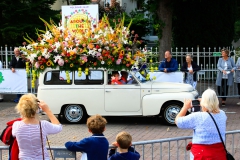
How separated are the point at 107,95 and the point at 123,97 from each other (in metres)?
0.43

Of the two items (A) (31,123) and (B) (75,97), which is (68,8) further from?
(A) (31,123)

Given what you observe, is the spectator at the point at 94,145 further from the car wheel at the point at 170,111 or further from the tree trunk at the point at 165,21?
the tree trunk at the point at 165,21

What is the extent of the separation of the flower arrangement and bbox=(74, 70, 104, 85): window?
0.55 m

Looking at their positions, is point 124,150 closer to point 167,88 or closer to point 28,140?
point 28,140

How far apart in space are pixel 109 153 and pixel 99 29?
20.7 feet

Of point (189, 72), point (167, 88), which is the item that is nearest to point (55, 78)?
point (167, 88)

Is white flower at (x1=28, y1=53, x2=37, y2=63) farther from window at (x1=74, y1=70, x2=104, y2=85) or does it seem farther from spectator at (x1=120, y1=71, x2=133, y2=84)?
spectator at (x1=120, y1=71, x2=133, y2=84)

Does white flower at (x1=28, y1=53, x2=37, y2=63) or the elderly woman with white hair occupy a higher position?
white flower at (x1=28, y1=53, x2=37, y2=63)

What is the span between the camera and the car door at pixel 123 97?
1200cm

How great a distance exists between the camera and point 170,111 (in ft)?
39.5

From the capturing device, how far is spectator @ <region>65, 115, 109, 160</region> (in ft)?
17.1

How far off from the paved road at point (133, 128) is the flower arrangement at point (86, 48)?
1572 millimetres

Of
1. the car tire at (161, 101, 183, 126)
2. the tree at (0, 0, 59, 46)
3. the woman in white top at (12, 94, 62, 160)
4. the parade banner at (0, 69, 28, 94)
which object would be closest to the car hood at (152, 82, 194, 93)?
the car tire at (161, 101, 183, 126)

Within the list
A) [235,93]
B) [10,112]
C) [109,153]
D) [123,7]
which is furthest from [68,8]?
[123,7]
